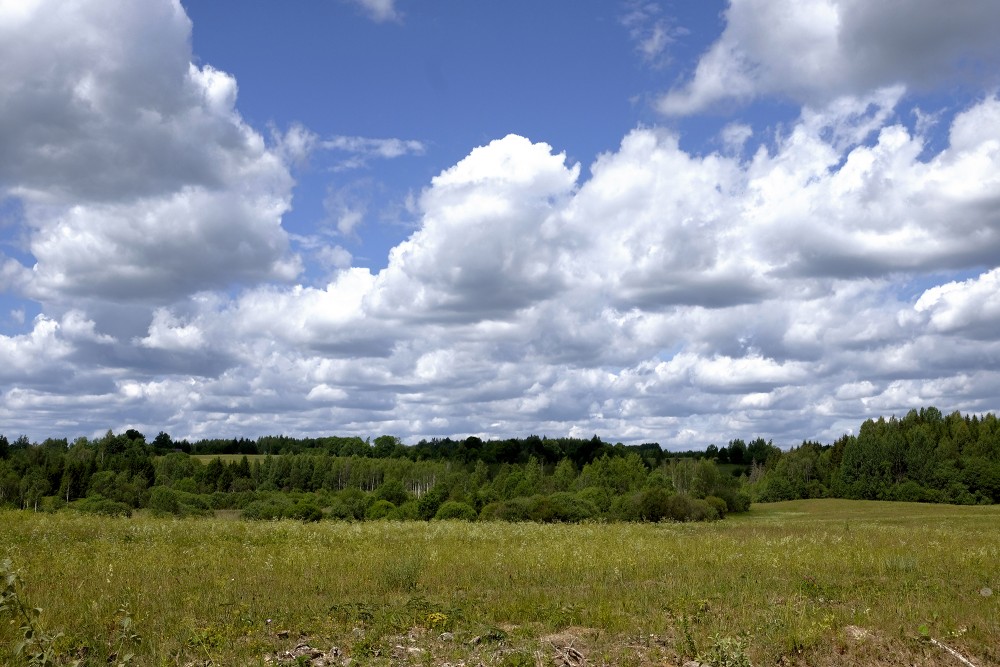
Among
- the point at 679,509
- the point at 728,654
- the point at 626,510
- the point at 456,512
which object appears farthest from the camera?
the point at 679,509

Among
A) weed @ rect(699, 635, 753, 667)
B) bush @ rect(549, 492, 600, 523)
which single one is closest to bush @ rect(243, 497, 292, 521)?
bush @ rect(549, 492, 600, 523)

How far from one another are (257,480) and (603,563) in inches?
4986

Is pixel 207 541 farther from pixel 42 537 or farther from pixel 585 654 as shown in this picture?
pixel 585 654

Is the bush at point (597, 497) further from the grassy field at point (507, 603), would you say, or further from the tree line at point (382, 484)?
the grassy field at point (507, 603)

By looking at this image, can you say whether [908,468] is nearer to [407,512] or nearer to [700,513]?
[700,513]

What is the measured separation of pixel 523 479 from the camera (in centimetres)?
10606

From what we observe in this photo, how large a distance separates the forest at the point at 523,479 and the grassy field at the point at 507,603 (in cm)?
3556

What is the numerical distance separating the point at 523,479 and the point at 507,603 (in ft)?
310

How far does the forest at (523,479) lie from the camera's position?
211ft

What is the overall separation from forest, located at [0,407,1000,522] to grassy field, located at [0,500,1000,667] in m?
35.6

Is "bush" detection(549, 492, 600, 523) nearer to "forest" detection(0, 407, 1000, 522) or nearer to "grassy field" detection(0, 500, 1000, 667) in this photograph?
"forest" detection(0, 407, 1000, 522)

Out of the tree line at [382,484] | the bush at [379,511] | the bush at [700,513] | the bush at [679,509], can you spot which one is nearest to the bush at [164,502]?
the tree line at [382,484]

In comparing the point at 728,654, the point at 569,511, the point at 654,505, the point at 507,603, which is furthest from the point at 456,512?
the point at 728,654

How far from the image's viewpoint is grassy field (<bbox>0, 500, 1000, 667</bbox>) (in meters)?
10.3
